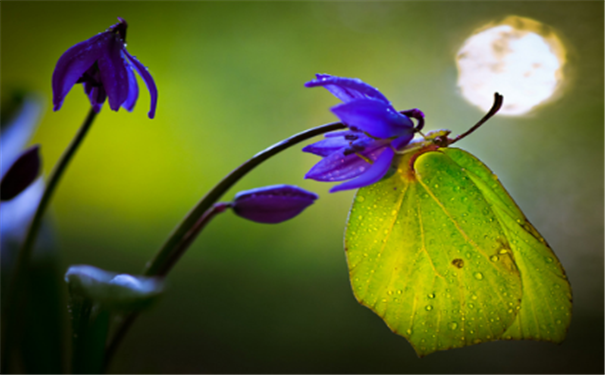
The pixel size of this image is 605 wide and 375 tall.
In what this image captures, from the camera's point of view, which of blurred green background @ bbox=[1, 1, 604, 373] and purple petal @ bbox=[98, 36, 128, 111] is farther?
blurred green background @ bbox=[1, 1, 604, 373]

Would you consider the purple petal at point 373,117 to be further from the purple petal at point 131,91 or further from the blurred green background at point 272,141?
the blurred green background at point 272,141

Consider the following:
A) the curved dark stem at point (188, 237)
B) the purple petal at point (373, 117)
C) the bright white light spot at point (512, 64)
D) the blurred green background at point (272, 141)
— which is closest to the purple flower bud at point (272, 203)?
the curved dark stem at point (188, 237)

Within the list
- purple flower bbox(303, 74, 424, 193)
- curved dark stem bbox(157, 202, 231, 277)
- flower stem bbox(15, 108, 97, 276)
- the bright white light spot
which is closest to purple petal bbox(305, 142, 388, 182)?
purple flower bbox(303, 74, 424, 193)

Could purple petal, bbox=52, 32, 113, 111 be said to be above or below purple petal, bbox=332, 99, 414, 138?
above

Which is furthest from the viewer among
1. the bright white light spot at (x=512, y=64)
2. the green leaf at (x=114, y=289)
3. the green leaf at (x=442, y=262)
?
the bright white light spot at (x=512, y=64)

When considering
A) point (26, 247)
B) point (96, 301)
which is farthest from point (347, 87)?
point (26, 247)

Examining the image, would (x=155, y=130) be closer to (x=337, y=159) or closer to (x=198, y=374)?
(x=198, y=374)

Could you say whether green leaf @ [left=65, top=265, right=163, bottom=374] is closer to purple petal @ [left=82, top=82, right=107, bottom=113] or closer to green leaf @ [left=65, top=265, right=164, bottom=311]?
green leaf @ [left=65, top=265, right=164, bottom=311]

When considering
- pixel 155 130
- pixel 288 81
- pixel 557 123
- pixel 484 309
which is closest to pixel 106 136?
pixel 155 130
